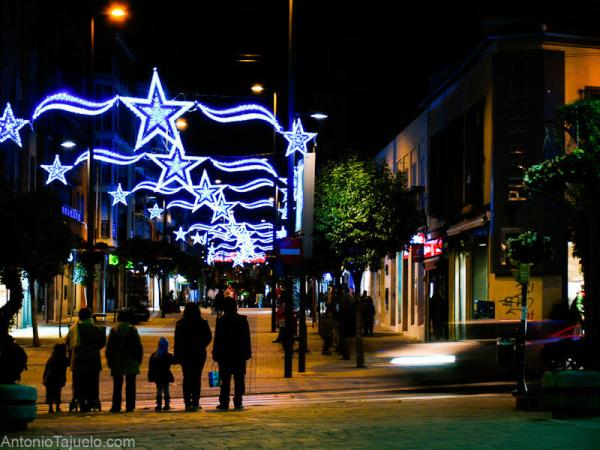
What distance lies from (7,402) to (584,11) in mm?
27277

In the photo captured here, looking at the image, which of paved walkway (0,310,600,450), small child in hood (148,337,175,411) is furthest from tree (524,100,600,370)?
small child in hood (148,337,175,411)

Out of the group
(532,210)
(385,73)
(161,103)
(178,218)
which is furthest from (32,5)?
(178,218)

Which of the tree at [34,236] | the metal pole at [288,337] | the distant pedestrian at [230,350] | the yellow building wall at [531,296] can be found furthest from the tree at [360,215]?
the distant pedestrian at [230,350]

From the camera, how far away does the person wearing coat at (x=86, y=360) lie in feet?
56.5

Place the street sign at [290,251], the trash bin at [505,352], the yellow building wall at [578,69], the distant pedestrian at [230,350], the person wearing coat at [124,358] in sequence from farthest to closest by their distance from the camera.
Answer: the yellow building wall at [578,69], the street sign at [290,251], the trash bin at [505,352], the person wearing coat at [124,358], the distant pedestrian at [230,350]

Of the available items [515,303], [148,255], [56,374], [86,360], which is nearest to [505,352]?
[86,360]

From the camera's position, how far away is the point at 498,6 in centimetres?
3847

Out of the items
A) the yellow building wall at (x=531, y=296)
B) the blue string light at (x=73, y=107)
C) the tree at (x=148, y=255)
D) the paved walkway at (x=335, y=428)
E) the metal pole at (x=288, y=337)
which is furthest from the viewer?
the tree at (x=148, y=255)

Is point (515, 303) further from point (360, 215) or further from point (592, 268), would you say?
point (592, 268)

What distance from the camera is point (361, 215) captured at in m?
33.7

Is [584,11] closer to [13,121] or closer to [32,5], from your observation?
[13,121]

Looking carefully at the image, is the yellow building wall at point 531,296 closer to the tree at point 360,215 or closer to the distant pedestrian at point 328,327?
the tree at point 360,215

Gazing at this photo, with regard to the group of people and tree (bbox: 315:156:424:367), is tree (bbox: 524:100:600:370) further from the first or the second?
tree (bbox: 315:156:424:367)

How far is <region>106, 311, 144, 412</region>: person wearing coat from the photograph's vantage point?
56.4ft
